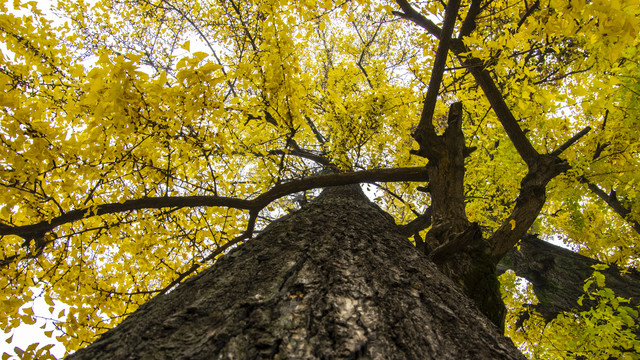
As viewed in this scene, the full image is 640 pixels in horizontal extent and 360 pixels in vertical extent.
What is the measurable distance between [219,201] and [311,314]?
77.9 inches

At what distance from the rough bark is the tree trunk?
5.09m

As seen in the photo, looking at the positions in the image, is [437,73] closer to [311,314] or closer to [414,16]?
[414,16]

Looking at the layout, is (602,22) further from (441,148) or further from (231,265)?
(231,265)

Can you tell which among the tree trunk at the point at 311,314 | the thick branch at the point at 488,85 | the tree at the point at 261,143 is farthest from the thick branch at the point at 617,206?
the tree trunk at the point at 311,314

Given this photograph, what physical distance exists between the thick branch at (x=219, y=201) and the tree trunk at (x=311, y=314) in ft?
3.49

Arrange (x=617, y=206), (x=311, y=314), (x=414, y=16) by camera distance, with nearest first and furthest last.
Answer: (x=311, y=314)
(x=414, y=16)
(x=617, y=206)

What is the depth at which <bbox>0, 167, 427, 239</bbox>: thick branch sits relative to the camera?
2289 mm

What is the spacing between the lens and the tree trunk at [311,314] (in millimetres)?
928

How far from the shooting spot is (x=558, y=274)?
541 centimetres

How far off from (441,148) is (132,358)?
9.47 ft

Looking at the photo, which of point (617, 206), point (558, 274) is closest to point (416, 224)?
point (558, 274)

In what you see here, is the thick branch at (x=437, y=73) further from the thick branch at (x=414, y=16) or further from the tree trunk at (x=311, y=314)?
the tree trunk at (x=311, y=314)

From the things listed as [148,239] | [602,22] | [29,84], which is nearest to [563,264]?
[602,22]

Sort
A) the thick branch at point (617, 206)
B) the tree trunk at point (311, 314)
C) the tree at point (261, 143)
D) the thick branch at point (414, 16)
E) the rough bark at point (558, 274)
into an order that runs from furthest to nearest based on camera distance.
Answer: the thick branch at point (617, 206), the rough bark at point (558, 274), the thick branch at point (414, 16), the tree at point (261, 143), the tree trunk at point (311, 314)
